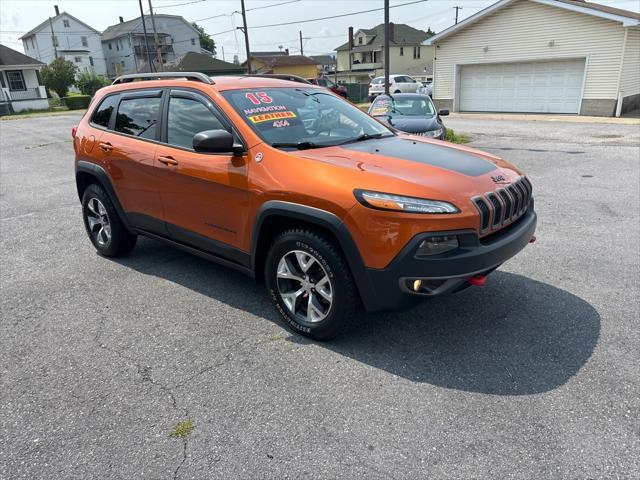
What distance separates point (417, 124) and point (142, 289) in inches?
312

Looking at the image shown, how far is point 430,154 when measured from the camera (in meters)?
3.56

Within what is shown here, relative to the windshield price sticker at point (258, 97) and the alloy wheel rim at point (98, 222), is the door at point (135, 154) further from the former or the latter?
the windshield price sticker at point (258, 97)

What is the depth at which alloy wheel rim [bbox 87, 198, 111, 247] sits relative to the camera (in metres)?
5.05

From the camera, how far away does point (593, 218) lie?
6.12 metres

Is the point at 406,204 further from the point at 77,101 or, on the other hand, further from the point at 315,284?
the point at 77,101

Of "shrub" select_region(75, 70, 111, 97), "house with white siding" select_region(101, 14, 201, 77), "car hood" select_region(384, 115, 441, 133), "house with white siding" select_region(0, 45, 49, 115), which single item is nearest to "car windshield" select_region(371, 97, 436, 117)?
"car hood" select_region(384, 115, 441, 133)

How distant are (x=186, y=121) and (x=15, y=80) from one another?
155 feet

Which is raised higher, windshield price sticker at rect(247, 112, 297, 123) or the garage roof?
the garage roof

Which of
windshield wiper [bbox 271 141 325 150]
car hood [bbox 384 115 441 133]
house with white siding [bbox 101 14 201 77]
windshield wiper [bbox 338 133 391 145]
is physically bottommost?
car hood [bbox 384 115 441 133]

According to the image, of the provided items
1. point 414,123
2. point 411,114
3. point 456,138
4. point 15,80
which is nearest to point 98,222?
point 414,123

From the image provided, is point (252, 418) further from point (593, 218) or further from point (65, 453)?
point (593, 218)

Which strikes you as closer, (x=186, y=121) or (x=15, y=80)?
(x=186, y=121)

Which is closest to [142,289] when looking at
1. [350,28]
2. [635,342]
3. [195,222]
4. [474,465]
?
[195,222]

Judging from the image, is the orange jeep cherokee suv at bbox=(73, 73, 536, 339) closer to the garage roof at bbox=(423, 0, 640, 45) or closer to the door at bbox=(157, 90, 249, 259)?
the door at bbox=(157, 90, 249, 259)
